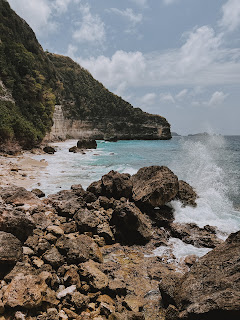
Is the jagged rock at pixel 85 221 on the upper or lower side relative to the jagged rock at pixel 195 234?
upper

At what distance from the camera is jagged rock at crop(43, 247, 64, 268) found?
213 inches

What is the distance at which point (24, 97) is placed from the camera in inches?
1286

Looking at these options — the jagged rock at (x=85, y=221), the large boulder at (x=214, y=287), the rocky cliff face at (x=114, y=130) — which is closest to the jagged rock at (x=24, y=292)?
the large boulder at (x=214, y=287)

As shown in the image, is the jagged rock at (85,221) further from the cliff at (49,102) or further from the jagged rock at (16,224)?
the cliff at (49,102)

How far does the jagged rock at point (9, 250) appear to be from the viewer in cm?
470

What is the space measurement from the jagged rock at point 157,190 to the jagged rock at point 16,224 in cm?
575

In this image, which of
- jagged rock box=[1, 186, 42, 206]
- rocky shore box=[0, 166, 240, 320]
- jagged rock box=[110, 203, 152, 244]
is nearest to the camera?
rocky shore box=[0, 166, 240, 320]

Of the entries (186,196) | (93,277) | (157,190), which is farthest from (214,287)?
(186,196)

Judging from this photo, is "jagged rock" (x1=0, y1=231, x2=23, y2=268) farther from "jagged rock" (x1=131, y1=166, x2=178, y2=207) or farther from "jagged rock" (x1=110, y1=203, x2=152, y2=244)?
"jagged rock" (x1=131, y1=166, x2=178, y2=207)

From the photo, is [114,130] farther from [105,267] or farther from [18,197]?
[105,267]

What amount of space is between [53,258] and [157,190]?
6172 millimetres

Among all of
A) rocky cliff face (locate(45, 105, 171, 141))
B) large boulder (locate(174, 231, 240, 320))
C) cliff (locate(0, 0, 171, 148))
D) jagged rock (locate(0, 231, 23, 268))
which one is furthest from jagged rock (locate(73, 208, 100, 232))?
rocky cliff face (locate(45, 105, 171, 141))

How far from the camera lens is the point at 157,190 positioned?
10.4m

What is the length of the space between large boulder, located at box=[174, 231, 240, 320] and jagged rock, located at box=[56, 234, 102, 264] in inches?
98.5
